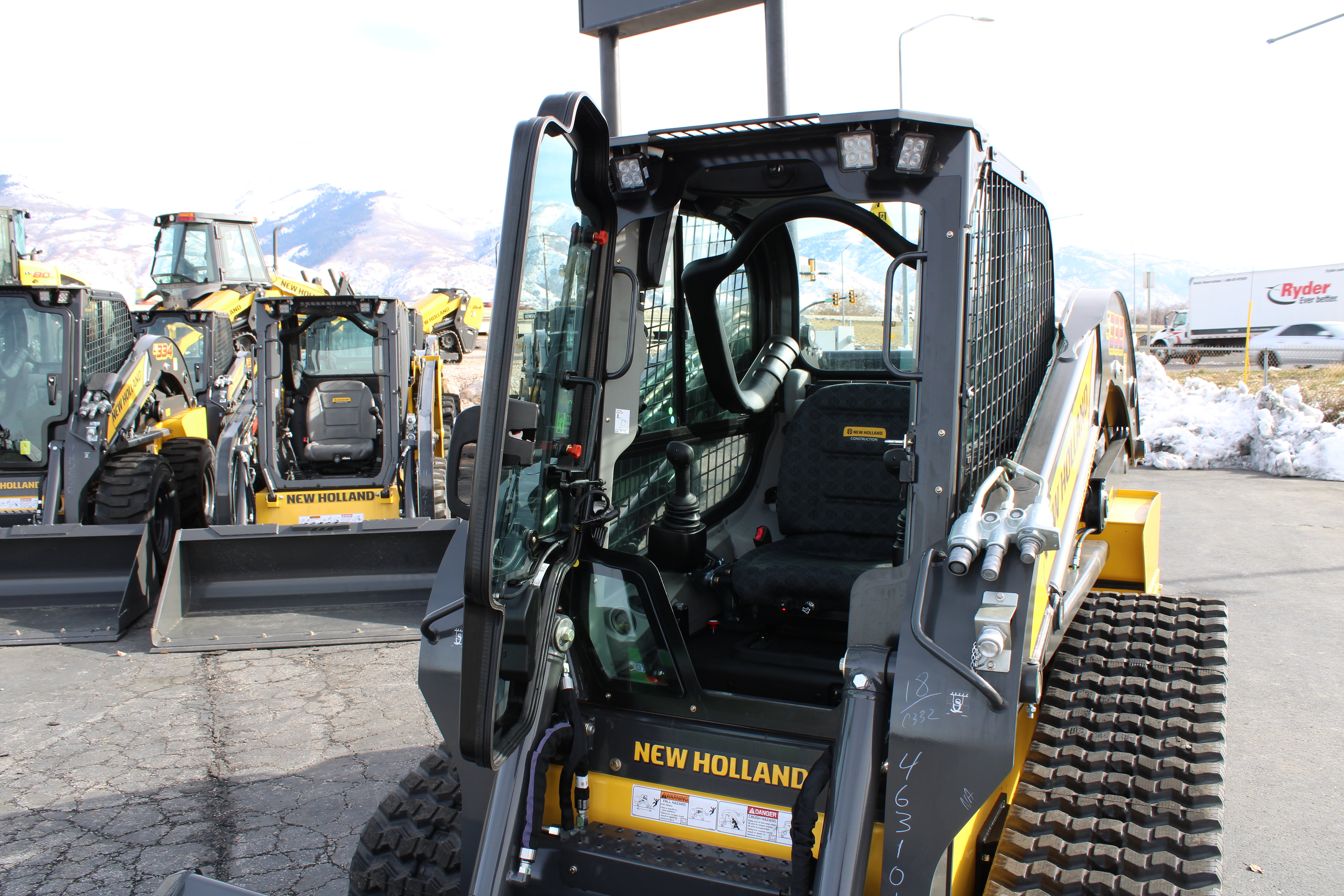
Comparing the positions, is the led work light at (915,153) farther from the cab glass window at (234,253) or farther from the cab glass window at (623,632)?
the cab glass window at (234,253)

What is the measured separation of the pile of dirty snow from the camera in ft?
40.4

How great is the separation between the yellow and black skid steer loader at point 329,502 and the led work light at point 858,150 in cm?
491

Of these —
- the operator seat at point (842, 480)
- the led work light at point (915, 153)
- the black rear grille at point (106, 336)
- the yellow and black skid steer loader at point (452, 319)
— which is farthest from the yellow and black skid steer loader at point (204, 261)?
the led work light at point (915, 153)

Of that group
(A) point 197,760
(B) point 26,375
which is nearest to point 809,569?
(A) point 197,760

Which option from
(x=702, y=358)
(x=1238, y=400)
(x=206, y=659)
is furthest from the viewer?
(x=1238, y=400)

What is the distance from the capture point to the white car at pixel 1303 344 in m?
26.2

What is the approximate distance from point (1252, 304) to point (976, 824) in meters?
34.8

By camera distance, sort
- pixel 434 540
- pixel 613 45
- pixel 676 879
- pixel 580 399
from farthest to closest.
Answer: pixel 434 540 < pixel 613 45 < pixel 580 399 < pixel 676 879

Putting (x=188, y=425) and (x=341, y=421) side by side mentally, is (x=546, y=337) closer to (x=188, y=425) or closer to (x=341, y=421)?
(x=341, y=421)

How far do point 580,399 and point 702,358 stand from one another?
1.07 meters

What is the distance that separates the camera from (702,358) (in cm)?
368

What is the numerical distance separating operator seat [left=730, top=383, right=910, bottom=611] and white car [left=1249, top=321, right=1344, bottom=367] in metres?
26.2

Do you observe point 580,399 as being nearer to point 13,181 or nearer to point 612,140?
point 612,140

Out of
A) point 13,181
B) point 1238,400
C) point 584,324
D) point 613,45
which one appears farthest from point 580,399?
point 13,181
